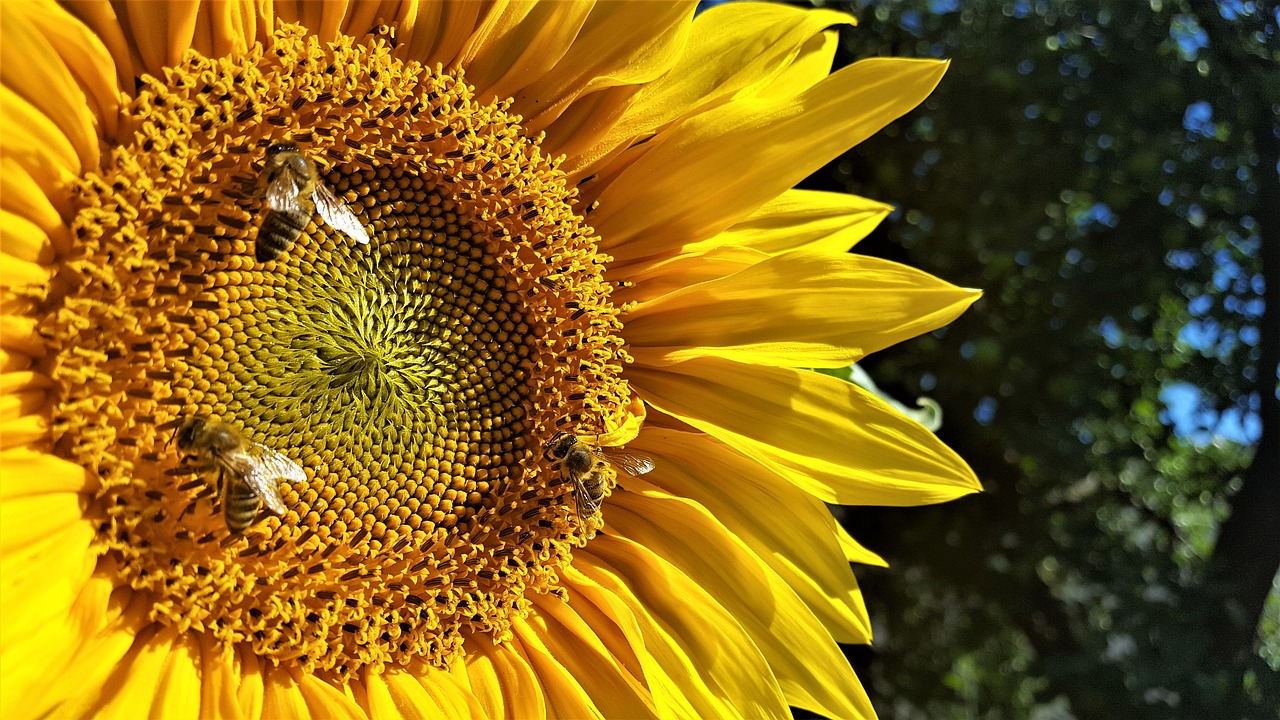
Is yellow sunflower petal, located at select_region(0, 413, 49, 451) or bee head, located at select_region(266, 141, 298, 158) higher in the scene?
bee head, located at select_region(266, 141, 298, 158)

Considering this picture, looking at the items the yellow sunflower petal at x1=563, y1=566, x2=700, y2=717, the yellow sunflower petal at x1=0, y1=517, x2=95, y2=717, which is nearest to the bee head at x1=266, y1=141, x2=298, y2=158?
the yellow sunflower petal at x1=0, y1=517, x2=95, y2=717

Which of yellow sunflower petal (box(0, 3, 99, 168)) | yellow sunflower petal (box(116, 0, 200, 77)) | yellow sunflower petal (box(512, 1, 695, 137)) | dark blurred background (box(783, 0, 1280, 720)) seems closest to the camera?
yellow sunflower petal (box(0, 3, 99, 168))

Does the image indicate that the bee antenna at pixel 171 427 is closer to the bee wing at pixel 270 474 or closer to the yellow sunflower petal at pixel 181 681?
the bee wing at pixel 270 474

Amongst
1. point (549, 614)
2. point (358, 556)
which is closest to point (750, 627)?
point (549, 614)

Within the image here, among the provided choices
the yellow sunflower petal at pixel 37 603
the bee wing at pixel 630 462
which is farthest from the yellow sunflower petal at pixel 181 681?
the bee wing at pixel 630 462

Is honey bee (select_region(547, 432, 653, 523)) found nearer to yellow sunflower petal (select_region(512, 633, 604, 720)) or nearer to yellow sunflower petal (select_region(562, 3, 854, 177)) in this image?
yellow sunflower petal (select_region(512, 633, 604, 720))
